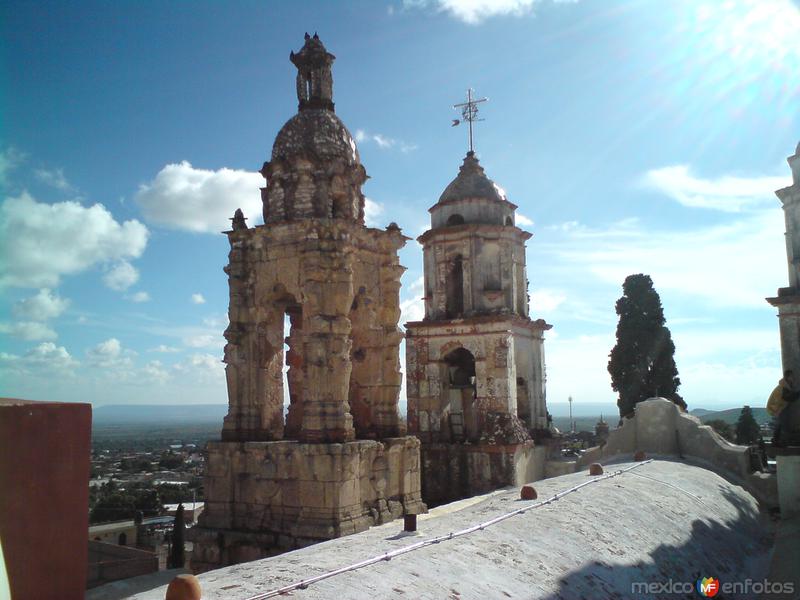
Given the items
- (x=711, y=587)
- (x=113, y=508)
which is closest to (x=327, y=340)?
(x=711, y=587)

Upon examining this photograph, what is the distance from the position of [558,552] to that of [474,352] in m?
12.4

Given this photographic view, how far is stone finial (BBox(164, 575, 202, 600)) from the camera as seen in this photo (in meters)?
4.60

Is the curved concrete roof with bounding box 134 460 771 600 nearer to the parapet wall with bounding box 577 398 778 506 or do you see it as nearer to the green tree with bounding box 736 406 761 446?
the parapet wall with bounding box 577 398 778 506

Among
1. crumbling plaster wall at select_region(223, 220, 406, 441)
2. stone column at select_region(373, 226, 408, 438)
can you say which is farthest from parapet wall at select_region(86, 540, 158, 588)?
stone column at select_region(373, 226, 408, 438)

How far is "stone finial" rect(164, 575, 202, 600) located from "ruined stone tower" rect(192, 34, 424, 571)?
5.59 meters

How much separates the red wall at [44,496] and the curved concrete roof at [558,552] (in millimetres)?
1762

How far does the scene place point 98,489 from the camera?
49.8 metres

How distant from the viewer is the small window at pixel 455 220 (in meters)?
20.7

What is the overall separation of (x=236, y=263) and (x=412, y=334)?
8886 mm

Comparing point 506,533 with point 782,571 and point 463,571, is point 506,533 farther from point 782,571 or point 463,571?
point 782,571

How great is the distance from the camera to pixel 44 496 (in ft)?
11.2

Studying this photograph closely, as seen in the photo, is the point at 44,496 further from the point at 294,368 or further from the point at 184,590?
the point at 294,368

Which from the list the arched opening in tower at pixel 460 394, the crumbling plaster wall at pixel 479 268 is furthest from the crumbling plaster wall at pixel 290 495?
the crumbling plaster wall at pixel 479 268

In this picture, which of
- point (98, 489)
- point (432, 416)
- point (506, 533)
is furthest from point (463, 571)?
point (98, 489)
